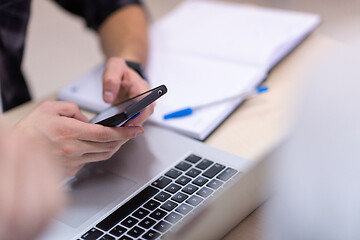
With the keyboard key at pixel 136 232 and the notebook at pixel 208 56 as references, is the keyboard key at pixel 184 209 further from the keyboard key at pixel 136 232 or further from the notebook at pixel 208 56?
the notebook at pixel 208 56

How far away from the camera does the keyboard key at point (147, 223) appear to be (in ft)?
1.83

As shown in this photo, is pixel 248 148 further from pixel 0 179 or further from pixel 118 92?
pixel 0 179

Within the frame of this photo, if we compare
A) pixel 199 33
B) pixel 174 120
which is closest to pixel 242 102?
pixel 174 120

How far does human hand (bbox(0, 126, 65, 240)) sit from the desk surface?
0.86 ft

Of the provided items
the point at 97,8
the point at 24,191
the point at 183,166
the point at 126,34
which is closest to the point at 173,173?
the point at 183,166

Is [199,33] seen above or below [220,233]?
above

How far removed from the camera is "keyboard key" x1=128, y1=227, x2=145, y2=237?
0.55 metres

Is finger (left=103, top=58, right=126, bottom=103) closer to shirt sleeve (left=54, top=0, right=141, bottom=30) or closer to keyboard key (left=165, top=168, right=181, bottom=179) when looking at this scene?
keyboard key (left=165, top=168, right=181, bottom=179)

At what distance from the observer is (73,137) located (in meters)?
0.61

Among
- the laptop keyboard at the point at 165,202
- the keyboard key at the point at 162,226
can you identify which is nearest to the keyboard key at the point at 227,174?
the laptop keyboard at the point at 165,202

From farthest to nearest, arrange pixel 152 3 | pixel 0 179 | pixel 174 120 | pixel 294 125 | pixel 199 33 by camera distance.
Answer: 1. pixel 152 3
2. pixel 199 33
3. pixel 174 120
4. pixel 294 125
5. pixel 0 179

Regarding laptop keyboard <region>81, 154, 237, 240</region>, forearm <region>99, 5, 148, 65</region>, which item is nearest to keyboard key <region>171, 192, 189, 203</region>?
laptop keyboard <region>81, 154, 237, 240</region>

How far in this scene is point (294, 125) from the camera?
0.52m

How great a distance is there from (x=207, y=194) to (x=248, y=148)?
144 mm
